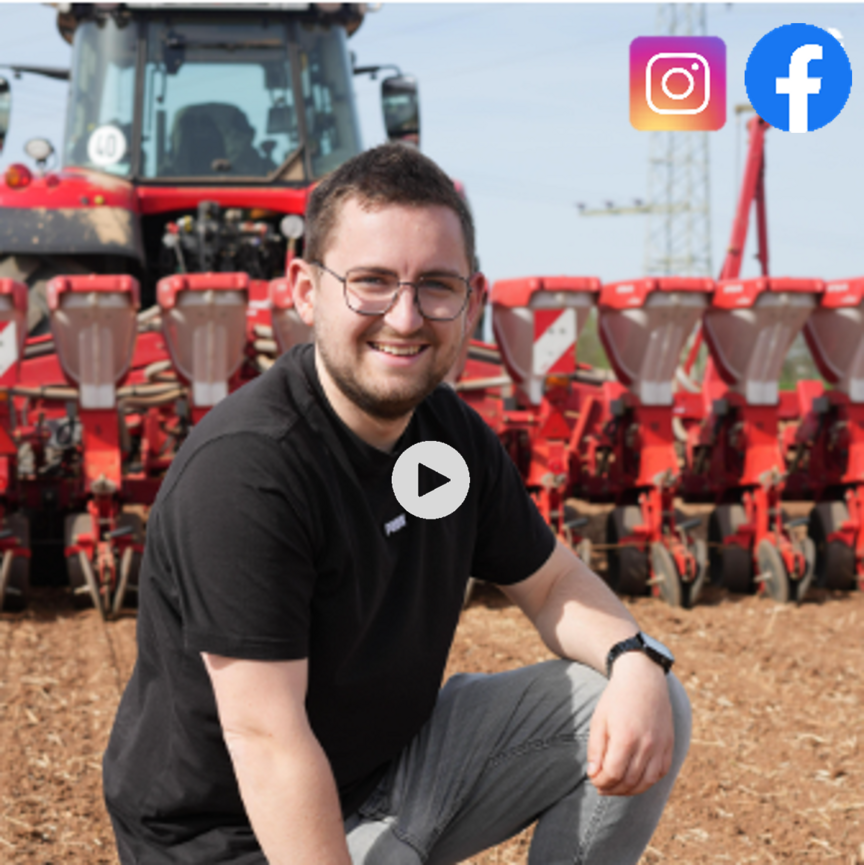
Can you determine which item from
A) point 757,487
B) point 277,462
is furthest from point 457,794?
point 757,487

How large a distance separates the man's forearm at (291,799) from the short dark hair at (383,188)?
72 centimetres

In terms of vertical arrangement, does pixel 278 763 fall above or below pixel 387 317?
below

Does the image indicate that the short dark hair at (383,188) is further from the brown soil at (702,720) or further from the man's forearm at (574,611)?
the brown soil at (702,720)

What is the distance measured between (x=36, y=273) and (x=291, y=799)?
534cm

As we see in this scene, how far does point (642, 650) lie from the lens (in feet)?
6.44

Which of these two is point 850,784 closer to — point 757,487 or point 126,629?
point 757,487

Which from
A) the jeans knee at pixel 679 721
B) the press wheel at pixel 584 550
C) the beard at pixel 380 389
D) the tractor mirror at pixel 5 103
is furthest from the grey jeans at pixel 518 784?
the tractor mirror at pixel 5 103

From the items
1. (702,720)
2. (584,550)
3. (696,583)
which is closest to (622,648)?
(702,720)

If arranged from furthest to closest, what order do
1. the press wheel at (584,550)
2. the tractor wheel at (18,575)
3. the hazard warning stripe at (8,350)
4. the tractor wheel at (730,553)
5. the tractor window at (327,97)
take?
the tractor window at (327,97) < the tractor wheel at (730,553) < the press wheel at (584,550) < the tractor wheel at (18,575) < the hazard warning stripe at (8,350)

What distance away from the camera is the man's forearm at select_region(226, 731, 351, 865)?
1.56m

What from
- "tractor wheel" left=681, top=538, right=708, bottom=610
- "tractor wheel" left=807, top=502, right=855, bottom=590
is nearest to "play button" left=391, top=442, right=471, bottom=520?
"tractor wheel" left=681, top=538, right=708, bottom=610

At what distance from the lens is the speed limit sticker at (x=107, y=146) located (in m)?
6.82

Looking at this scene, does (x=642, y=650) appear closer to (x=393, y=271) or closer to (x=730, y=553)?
(x=393, y=271)

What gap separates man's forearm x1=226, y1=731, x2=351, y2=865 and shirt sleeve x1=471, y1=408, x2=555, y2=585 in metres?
0.62
